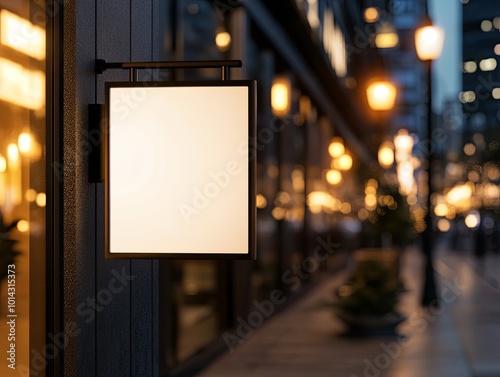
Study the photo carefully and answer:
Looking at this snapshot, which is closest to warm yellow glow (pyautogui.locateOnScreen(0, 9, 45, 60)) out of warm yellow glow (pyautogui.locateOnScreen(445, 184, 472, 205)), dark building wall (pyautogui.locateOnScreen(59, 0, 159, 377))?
dark building wall (pyautogui.locateOnScreen(59, 0, 159, 377))

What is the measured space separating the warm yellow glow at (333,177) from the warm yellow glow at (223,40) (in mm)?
16602

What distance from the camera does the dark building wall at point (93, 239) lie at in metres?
6.02

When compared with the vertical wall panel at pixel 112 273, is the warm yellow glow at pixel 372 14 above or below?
above

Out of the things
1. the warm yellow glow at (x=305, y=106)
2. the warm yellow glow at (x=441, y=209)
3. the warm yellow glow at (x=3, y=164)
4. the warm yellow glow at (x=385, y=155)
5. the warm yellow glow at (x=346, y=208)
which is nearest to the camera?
the warm yellow glow at (x=3, y=164)

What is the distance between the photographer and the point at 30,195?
5.60 metres

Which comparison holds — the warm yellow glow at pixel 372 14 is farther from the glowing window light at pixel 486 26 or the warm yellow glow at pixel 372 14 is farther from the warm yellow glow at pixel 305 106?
the glowing window light at pixel 486 26

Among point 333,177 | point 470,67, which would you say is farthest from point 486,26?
point 333,177

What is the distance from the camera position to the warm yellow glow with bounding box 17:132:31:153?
5.48 m

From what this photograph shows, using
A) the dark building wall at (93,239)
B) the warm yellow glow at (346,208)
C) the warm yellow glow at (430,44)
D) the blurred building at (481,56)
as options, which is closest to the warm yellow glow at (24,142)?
the dark building wall at (93,239)

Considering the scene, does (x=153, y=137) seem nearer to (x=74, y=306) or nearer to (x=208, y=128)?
(x=208, y=128)

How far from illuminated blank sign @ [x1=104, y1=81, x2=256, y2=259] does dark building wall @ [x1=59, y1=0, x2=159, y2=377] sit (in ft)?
0.86

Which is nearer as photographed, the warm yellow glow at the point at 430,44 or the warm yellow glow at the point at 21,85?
the warm yellow glow at the point at 21,85

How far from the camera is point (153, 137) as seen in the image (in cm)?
593

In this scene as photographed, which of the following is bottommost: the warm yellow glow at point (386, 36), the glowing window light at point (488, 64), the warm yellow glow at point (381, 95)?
the warm yellow glow at point (381, 95)
